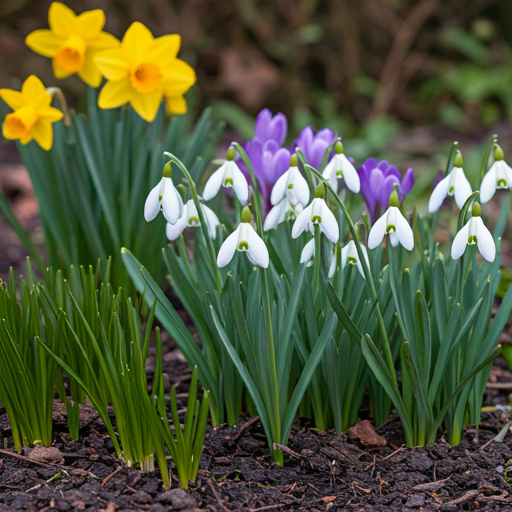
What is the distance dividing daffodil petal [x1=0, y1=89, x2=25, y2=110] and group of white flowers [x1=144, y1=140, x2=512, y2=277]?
0.95 m

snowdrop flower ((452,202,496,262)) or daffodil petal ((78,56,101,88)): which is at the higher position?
daffodil petal ((78,56,101,88))

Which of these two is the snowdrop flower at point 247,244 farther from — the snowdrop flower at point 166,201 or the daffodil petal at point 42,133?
the daffodil petal at point 42,133

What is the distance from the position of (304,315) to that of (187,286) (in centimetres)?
33

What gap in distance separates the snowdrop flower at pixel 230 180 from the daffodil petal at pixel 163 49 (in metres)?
0.74

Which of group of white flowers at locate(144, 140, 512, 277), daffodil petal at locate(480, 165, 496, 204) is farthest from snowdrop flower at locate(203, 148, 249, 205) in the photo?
daffodil petal at locate(480, 165, 496, 204)

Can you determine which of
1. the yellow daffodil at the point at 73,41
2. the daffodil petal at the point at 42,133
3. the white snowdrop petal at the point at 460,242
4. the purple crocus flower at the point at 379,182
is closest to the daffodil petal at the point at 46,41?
the yellow daffodil at the point at 73,41

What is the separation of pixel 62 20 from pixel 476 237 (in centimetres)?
170

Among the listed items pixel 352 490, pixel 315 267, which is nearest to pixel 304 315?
pixel 315 267

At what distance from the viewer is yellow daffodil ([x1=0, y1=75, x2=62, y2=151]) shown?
2076 millimetres

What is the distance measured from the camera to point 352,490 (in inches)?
58.0

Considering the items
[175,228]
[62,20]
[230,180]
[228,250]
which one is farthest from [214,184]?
[62,20]

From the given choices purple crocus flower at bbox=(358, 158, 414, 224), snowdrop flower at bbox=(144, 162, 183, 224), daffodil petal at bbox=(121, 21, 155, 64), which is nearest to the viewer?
snowdrop flower at bbox=(144, 162, 183, 224)

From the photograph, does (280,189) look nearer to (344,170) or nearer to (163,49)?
(344,170)

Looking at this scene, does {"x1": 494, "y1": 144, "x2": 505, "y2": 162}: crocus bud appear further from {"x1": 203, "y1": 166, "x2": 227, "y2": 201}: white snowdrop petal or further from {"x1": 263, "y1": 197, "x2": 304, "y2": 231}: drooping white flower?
{"x1": 203, "y1": 166, "x2": 227, "y2": 201}: white snowdrop petal
